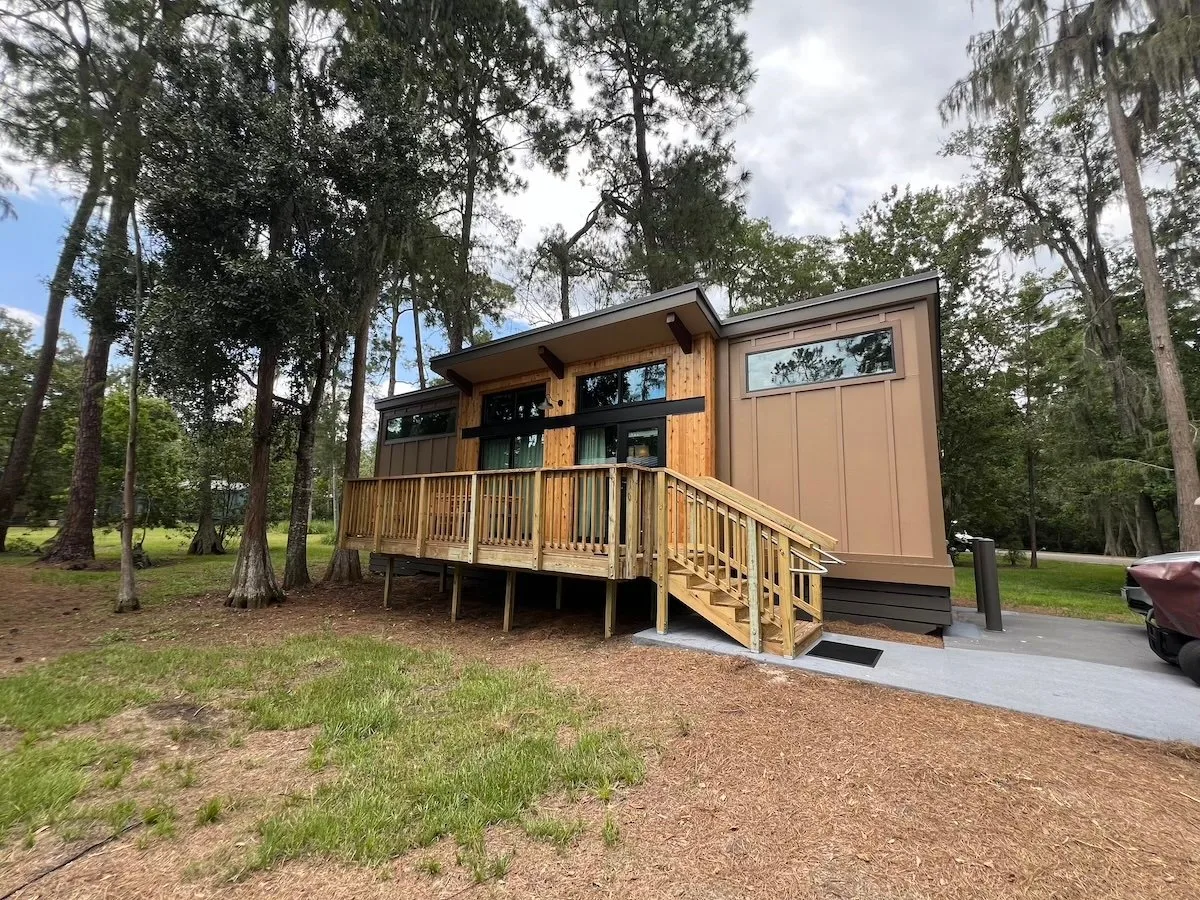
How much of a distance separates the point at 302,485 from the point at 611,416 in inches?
228

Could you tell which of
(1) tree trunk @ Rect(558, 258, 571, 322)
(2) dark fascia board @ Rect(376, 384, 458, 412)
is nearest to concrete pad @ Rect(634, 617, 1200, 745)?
(2) dark fascia board @ Rect(376, 384, 458, 412)

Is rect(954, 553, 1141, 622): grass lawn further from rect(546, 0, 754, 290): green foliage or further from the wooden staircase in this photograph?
rect(546, 0, 754, 290): green foliage

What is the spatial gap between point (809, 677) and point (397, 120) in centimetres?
899

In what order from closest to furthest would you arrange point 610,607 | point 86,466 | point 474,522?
point 610,607, point 474,522, point 86,466

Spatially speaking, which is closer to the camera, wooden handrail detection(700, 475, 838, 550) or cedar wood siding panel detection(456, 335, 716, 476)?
wooden handrail detection(700, 475, 838, 550)

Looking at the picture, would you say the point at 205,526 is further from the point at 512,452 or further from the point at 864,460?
the point at 864,460

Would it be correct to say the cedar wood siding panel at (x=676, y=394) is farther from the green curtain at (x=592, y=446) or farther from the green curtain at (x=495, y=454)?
the green curtain at (x=495, y=454)

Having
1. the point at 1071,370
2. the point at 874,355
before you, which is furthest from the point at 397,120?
the point at 1071,370

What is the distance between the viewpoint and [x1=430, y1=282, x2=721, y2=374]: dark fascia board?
22.0 ft

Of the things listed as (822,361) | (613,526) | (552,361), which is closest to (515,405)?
(552,361)

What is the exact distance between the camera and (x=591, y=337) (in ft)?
25.4

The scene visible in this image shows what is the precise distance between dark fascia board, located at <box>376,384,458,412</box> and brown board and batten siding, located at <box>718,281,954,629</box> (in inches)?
247

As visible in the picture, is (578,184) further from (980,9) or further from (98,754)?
(98,754)

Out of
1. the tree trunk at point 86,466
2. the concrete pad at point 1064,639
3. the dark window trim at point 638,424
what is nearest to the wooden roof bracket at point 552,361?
the dark window trim at point 638,424
